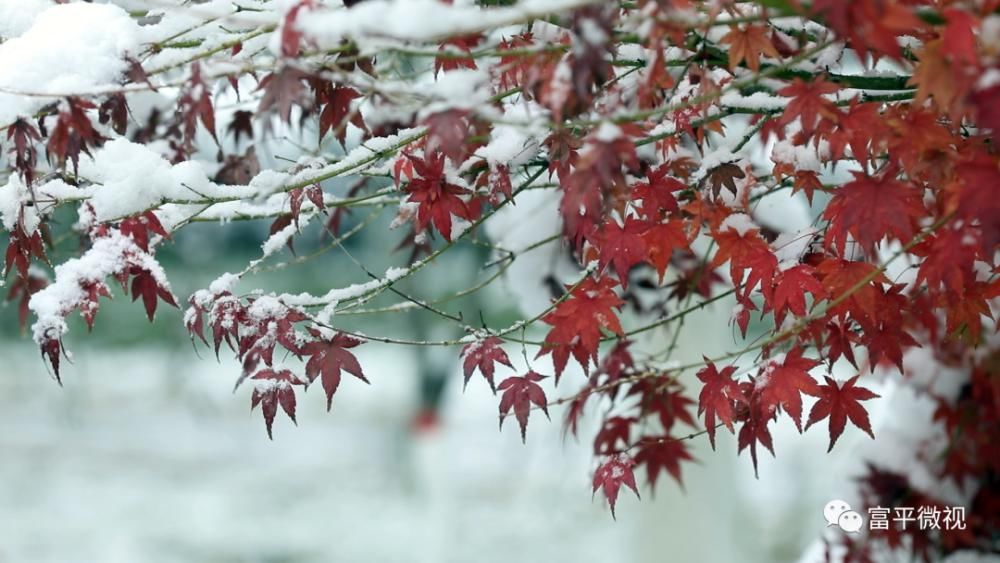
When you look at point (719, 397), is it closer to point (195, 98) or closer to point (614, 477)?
point (614, 477)

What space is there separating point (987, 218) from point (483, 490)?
29.1ft

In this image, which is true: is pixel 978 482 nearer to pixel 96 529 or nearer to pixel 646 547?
pixel 646 547

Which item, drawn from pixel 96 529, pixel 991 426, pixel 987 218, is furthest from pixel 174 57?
pixel 96 529

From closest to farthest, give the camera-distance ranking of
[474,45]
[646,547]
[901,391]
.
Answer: [474,45] < [901,391] < [646,547]

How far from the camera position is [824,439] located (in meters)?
10.3

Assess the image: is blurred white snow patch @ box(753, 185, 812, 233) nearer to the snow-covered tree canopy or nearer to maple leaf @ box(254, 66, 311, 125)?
the snow-covered tree canopy

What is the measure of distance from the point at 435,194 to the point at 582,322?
0.40 meters

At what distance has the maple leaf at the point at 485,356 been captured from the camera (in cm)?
193

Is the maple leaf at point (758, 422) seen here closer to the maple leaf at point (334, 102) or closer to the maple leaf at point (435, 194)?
the maple leaf at point (435, 194)

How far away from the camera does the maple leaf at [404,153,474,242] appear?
75.4 inches

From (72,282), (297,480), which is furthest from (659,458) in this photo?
(297,480)

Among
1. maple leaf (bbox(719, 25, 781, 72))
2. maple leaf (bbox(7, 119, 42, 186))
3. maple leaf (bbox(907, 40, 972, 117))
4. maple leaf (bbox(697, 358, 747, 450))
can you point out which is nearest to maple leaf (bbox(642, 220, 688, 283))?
maple leaf (bbox(697, 358, 747, 450))

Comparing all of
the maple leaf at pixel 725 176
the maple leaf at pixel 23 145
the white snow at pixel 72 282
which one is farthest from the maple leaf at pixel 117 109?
the maple leaf at pixel 725 176

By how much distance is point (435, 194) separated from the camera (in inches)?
76.1
